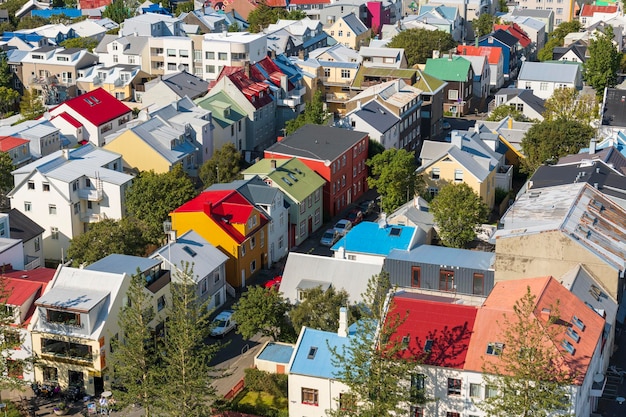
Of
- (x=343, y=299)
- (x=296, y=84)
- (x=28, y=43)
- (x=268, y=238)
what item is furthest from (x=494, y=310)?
(x=28, y=43)

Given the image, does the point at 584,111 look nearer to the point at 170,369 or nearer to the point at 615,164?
the point at 615,164

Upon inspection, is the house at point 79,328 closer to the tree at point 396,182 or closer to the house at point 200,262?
the house at point 200,262

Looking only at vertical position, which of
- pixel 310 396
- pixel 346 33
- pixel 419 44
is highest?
pixel 419 44

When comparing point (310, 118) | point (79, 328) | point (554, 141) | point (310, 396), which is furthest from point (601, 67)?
point (79, 328)

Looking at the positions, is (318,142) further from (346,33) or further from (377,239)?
(346,33)

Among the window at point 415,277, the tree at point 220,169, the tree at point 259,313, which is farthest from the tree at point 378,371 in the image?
the tree at point 220,169
